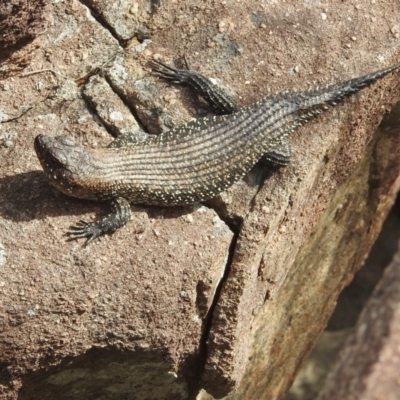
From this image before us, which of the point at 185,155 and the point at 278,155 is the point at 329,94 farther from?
the point at 185,155

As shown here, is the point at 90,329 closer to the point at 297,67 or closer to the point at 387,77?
the point at 297,67

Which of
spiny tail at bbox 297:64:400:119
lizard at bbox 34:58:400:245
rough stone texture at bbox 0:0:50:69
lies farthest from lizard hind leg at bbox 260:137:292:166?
rough stone texture at bbox 0:0:50:69

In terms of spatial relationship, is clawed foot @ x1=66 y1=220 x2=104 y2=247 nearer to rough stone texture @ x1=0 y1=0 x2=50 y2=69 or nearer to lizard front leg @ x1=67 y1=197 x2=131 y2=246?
lizard front leg @ x1=67 y1=197 x2=131 y2=246

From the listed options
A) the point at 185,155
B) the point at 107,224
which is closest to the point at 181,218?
the point at 185,155

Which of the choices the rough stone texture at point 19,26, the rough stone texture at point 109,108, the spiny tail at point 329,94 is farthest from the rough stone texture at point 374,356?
the rough stone texture at point 19,26

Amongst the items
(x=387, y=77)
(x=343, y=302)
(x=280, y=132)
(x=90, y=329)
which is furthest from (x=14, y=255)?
(x=343, y=302)

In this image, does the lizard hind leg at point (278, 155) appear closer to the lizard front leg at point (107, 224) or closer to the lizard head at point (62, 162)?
the lizard front leg at point (107, 224)
